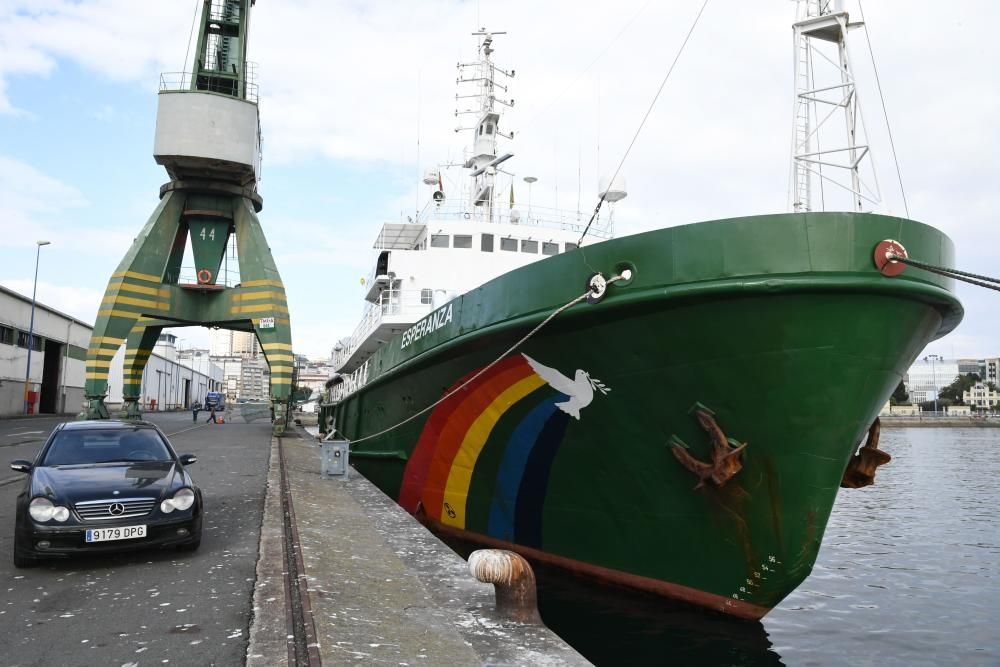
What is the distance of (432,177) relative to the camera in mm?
16953

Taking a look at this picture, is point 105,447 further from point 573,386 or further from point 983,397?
point 983,397

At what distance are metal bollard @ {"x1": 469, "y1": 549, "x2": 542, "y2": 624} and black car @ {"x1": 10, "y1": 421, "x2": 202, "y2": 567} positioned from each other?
2.59 meters

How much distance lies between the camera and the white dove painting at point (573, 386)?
682 centimetres

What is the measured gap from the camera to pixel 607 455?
22.6ft

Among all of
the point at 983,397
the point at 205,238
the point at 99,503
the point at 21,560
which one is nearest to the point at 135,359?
the point at 205,238

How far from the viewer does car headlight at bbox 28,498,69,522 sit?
516 cm

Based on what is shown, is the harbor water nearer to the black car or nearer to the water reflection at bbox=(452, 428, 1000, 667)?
the water reflection at bbox=(452, 428, 1000, 667)

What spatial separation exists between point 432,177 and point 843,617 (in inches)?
499

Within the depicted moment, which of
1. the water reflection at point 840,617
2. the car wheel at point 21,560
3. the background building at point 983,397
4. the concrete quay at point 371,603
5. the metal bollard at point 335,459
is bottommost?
the water reflection at point 840,617

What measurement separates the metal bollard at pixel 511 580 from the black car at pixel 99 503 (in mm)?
2594

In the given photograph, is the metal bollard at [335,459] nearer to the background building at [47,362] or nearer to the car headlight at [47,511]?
the car headlight at [47,511]

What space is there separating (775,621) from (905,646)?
1155 mm

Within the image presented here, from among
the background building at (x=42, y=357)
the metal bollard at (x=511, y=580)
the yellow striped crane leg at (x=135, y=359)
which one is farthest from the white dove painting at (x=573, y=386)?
the background building at (x=42, y=357)

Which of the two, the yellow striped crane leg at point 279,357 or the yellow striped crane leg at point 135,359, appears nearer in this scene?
the yellow striped crane leg at point 279,357
